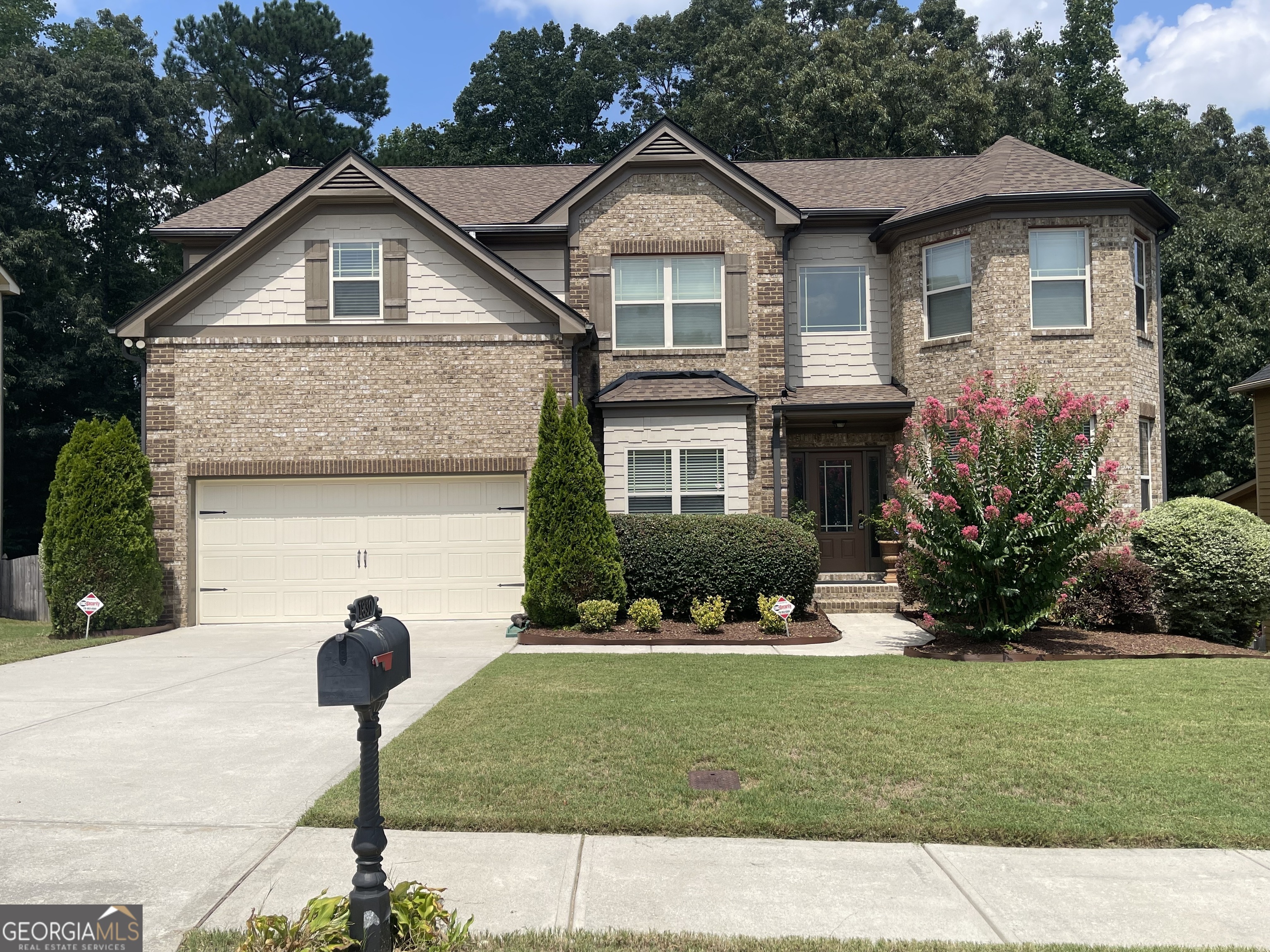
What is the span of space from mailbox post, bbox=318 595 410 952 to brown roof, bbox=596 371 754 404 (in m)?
12.0

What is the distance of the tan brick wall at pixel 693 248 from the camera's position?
16.6 metres

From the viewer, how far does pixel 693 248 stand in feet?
54.6

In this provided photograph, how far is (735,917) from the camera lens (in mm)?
4051

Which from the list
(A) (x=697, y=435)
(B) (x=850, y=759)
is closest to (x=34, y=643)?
(A) (x=697, y=435)

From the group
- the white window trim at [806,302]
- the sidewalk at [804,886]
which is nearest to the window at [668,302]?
the white window trim at [806,302]

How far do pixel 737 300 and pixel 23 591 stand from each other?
14.5 metres

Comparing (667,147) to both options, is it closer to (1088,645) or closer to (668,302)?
(668,302)

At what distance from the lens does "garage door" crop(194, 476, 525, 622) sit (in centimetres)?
1501

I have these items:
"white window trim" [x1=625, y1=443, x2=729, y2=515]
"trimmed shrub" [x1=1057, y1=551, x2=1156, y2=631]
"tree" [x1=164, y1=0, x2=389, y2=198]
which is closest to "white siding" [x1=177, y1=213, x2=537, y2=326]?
"white window trim" [x1=625, y1=443, x2=729, y2=515]

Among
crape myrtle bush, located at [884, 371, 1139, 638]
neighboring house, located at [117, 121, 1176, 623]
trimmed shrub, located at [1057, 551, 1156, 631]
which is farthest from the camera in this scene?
neighboring house, located at [117, 121, 1176, 623]

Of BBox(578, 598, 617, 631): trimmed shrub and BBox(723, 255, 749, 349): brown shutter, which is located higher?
BBox(723, 255, 749, 349): brown shutter

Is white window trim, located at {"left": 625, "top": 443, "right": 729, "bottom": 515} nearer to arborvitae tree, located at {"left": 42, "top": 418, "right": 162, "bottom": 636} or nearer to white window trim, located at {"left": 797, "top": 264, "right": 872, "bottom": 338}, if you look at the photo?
white window trim, located at {"left": 797, "top": 264, "right": 872, "bottom": 338}

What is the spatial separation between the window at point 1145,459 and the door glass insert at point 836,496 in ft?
16.7

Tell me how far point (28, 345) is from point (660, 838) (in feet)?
104
